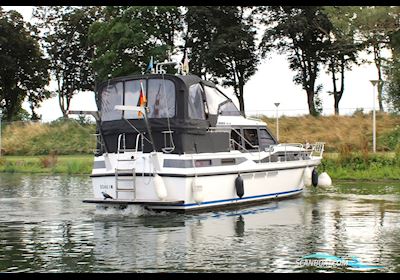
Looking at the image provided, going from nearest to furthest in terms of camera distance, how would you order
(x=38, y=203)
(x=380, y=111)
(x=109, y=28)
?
1. (x=38, y=203)
2. (x=380, y=111)
3. (x=109, y=28)

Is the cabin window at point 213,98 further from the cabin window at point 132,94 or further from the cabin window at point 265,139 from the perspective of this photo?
the cabin window at point 265,139

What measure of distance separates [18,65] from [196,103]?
50358mm

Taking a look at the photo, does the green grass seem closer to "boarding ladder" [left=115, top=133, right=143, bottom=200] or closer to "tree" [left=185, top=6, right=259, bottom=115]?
"boarding ladder" [left=115, top=133, right=143, bottom=200]

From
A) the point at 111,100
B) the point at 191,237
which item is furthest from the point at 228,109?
the point at 191,237

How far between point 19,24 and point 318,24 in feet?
89.2

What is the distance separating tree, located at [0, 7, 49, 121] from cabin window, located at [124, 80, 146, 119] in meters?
46.0

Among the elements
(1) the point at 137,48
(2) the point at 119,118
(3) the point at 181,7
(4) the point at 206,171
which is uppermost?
(3) the point at 181,7

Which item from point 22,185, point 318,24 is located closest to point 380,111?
point 318,24

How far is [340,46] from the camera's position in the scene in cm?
5100

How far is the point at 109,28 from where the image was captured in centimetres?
6044

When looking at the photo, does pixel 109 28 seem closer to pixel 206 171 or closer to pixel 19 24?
pixel 19 24

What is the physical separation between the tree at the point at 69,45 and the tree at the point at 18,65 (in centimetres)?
210

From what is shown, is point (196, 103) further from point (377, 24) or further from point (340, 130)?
point (377, 24)
